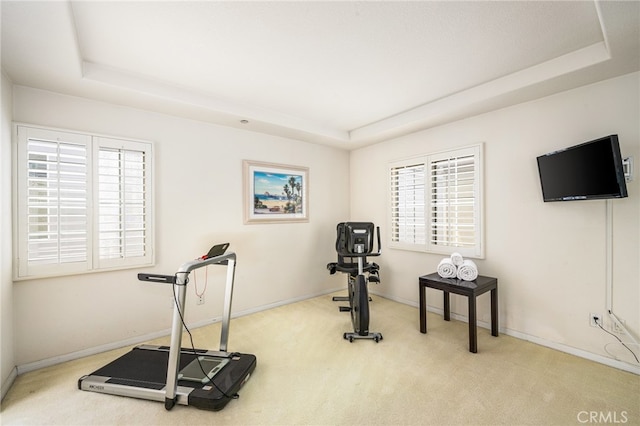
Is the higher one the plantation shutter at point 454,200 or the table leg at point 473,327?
the plantation shutter at point 454,200

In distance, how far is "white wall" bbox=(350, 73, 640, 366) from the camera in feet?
7.73

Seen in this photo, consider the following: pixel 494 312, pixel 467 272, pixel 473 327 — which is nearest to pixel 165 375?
pixel 473 327

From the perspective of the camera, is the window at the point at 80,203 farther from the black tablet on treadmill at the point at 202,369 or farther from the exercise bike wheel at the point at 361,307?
the exercise bike wheel at the point at 361,307

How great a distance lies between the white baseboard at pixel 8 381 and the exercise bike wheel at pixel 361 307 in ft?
9.43

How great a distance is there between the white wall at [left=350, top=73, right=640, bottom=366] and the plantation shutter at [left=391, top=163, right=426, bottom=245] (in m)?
0.58

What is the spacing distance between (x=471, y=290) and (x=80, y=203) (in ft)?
12.4

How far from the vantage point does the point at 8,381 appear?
2.20 m

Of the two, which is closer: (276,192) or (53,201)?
(53,201)

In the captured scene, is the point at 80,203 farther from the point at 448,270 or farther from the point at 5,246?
the point at 448,270

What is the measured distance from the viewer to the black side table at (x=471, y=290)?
2.66 metres

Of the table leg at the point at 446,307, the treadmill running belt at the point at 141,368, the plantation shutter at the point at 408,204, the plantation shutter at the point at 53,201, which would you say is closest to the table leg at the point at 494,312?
the table leg at the point at 446,307

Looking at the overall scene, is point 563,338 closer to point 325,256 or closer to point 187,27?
point 325,256

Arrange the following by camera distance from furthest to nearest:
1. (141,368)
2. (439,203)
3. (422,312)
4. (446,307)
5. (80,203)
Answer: (439,203) → (446,307) → (422,312) → (80,203) → (141,368)

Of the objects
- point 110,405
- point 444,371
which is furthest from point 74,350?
point 444,371
